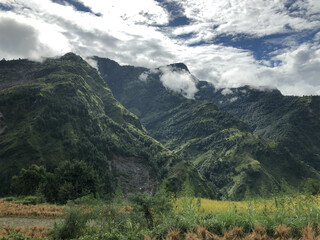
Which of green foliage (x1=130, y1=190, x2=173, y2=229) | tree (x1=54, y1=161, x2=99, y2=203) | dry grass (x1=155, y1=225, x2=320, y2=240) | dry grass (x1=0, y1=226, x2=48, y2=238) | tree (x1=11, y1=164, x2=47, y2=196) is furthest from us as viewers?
tree (x1=11, y1=164, x2=47, y2=196)

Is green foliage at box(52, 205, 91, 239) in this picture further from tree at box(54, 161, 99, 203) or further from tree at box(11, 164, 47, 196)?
tree at box(11, 164, 47, 196)

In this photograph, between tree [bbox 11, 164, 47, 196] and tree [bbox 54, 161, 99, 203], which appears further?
tree [bbox 11, 164, 47, 196]

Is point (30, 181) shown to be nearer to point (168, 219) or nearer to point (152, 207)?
point (152, 207)

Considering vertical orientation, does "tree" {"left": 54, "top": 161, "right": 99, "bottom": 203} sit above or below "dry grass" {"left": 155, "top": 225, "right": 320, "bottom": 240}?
below

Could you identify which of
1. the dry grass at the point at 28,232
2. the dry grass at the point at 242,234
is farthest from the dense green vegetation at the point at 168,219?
the dry grass at the point at 28,232

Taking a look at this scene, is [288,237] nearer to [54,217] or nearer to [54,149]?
[54,217]

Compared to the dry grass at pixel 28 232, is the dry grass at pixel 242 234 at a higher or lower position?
higher

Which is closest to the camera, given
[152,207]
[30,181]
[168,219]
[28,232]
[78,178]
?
[168,219]

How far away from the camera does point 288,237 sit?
10.8 meters

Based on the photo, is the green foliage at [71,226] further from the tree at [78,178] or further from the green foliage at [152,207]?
the tree at [78,178]

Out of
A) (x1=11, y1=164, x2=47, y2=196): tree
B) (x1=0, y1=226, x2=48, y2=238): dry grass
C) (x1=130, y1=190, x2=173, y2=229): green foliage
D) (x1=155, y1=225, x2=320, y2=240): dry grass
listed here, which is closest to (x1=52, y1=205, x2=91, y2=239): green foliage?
(x1=0, y1=226, x2=48, y2=238): dry grass

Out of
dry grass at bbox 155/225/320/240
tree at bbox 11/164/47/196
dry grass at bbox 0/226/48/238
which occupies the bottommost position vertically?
tree at bbox 11/164/47/196

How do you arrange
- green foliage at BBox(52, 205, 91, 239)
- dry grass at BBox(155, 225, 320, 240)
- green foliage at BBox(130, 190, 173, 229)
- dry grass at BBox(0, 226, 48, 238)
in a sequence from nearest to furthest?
dry grass at BBox(155, 225, 320, 240) → green foliage at BBox(52, 205, 91, 239) → dry grass at BBox(0, 226, 48, 238) → green foliage at BBox(130, 190, 173, 229)

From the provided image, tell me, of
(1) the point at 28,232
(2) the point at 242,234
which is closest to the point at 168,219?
(2) the point at 242,234
